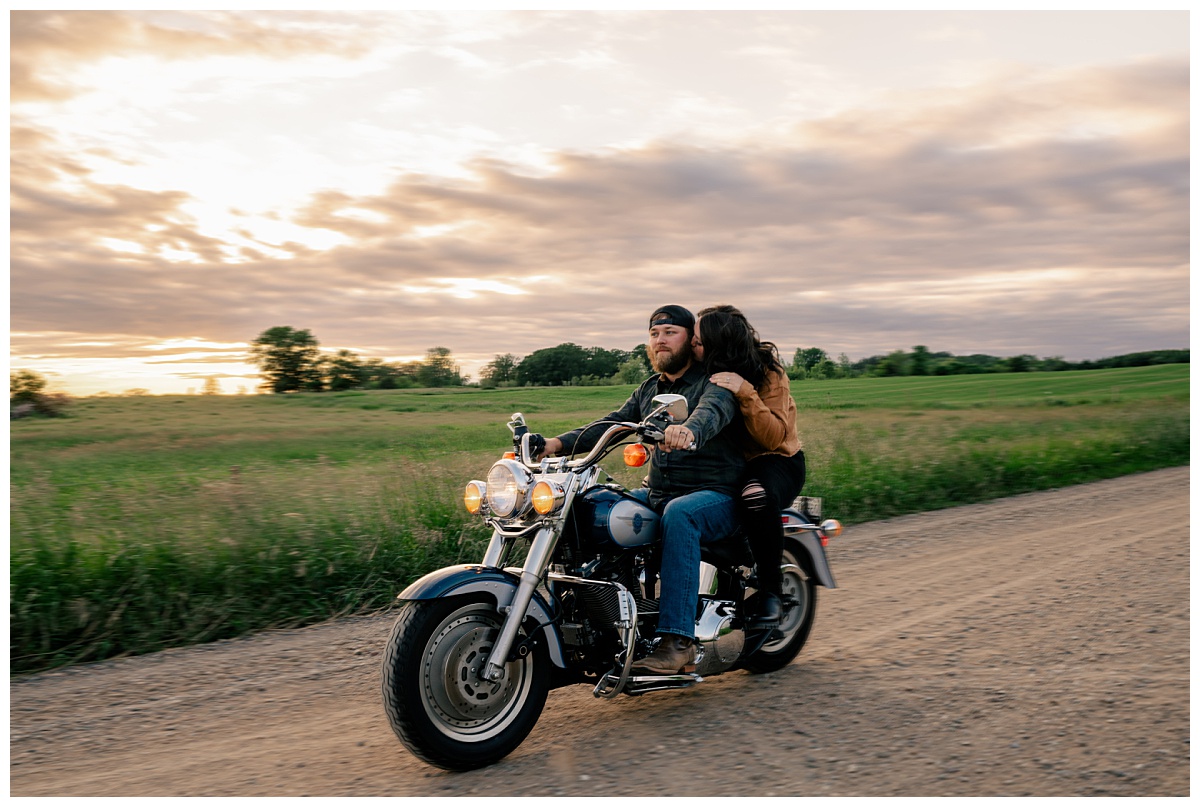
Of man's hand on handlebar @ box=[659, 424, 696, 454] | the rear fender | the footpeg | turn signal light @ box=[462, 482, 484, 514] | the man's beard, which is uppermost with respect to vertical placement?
the man's beard

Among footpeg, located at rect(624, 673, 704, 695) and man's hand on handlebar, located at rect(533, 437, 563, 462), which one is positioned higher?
man's hand on handlebar, located at rect(533, 437, 563, 462)

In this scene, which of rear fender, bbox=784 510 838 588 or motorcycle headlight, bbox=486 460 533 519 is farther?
rear fender, bbox=784 510 838 588

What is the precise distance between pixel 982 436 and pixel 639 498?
1321 cm

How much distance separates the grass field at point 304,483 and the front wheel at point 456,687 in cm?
277

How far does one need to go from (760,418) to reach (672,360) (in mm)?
482

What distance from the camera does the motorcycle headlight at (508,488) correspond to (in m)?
4.06

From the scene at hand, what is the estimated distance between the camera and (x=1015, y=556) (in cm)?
789

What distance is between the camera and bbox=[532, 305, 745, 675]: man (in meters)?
4.25

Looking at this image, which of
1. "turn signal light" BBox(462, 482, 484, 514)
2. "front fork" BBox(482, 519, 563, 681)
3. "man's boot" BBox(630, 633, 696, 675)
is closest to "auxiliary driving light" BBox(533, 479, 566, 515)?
"front fork" BBox(482, 519, 563, 681)

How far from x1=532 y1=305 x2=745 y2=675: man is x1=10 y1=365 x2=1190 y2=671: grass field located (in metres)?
2.89

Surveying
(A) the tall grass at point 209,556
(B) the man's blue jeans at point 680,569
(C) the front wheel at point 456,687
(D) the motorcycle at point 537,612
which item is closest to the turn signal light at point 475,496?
(D) the motorcycle at point 537,612

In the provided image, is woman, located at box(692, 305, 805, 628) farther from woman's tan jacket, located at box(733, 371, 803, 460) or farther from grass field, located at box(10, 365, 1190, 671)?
grass field, located at box(10, 365, 1190, 671)

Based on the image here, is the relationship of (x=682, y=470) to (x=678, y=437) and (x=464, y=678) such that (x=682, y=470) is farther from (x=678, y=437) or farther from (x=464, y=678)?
(x=464, y=678)

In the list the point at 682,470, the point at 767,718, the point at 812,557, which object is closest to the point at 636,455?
the point at 682,470
